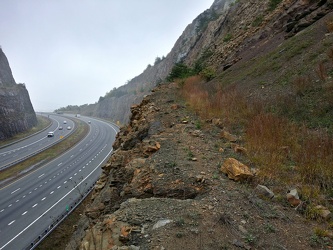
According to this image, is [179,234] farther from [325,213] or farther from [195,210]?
[325,213]

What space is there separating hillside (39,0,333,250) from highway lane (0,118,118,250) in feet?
12.1

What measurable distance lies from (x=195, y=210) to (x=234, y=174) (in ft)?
4.30

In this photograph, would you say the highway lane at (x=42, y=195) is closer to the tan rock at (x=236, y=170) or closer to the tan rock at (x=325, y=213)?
the tan rock at (x=236, y=170)

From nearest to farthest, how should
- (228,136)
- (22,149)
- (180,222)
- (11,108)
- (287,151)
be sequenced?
(180,222) < (287,151) < (228,136) < (22,149) < (11,108)

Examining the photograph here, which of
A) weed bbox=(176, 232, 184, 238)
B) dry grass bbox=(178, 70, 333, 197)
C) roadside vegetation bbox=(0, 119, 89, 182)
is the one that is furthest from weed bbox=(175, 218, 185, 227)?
roadside vegetation bbox=(0, 119, 89, 182)

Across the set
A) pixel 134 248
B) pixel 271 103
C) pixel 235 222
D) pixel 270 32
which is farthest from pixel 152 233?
pixel 270 32

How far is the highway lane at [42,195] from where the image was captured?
56.9 ft

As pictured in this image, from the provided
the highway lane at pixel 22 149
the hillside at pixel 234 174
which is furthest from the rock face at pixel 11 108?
the hillside at pixel 234 174

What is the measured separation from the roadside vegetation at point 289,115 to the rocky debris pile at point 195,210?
475mm

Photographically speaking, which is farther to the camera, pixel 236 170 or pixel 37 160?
pixel 37 160

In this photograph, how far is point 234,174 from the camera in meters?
4.59

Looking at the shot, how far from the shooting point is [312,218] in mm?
3557

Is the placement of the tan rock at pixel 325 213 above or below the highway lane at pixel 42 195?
above

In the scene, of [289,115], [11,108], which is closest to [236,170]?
[289,115]
